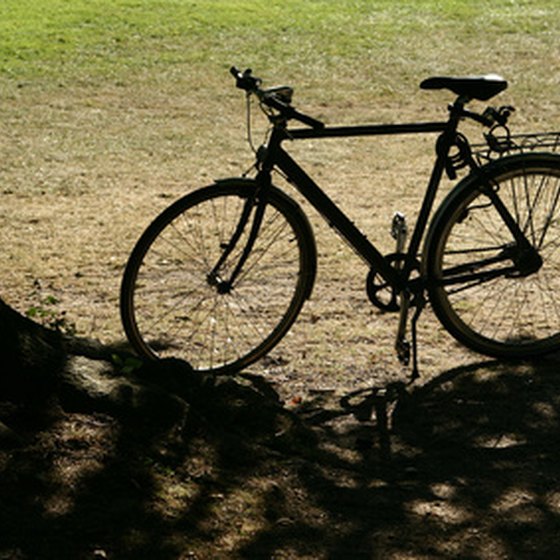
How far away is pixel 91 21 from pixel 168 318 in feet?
34.3

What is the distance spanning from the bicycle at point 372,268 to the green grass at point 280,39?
6834 mm

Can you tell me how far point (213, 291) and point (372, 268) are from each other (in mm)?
1233

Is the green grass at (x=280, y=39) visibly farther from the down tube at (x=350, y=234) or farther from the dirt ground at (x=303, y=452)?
the down tube at (x=350, y=234)

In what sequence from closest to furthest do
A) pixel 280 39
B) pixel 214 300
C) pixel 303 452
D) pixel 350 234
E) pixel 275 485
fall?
1. pixel 275 485
2. pixel 303 452
3. pixel 350 234
4. pixel 214 300
5. pixel 280 39

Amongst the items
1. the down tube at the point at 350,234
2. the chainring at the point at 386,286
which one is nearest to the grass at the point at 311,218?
the chainring at the point at 386,286

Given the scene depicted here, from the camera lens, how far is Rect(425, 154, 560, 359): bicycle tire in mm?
6031

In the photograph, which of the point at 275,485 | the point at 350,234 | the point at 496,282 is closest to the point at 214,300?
the point at 350,234

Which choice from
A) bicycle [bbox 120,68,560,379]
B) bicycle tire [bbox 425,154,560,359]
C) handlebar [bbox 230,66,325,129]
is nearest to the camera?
handlebar [bbox 230,66,325,129]

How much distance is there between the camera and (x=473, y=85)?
5816 millimetres

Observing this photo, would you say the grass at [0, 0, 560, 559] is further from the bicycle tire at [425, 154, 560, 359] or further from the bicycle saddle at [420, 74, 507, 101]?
the bicycle saddle at [420, 74, 507, 101]

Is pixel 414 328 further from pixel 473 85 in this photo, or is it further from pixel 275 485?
pixel 275 485

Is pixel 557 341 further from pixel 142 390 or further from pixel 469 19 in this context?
pixel 469 19

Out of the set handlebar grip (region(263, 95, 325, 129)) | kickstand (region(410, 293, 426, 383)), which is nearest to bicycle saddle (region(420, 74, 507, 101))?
handlebar grip (region(263, 95, 325, 129))

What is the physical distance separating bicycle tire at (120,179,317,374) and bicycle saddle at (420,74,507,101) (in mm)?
856
